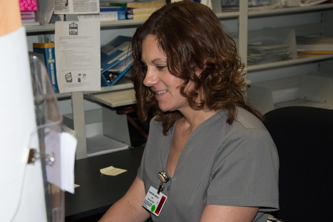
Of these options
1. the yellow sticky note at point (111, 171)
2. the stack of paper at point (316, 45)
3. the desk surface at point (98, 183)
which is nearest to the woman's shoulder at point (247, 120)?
the desk surface at point (98, 183)

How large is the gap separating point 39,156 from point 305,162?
100 cm

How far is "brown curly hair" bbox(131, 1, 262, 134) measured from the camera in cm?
108

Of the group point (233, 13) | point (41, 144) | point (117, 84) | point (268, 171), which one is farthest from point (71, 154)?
point (233, 13)

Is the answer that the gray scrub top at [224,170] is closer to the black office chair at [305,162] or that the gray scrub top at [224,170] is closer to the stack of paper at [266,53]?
the black office chair at [305,162]

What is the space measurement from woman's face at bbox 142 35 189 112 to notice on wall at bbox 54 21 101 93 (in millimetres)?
629

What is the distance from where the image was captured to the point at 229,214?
976 millimetres

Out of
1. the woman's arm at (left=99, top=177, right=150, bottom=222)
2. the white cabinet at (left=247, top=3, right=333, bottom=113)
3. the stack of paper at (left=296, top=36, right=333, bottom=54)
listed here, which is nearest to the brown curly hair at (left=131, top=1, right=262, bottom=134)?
the woman's arm at (left=99, top=177, right=150, bottom=222)

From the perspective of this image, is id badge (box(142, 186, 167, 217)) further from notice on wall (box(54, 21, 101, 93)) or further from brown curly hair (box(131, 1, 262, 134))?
notice on wall (box(54, 21, 101, 93))

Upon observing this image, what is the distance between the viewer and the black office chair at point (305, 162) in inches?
43.4

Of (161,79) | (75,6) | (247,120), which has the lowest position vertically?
(247,120)

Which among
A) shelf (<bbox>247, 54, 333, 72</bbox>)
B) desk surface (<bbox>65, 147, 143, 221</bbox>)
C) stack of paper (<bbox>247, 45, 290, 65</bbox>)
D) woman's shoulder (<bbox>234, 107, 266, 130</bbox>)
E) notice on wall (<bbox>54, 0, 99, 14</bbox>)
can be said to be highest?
notice on wall (<bbox>54, 0, 99, 14</bbox>)

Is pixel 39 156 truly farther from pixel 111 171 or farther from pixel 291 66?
pixel 291 66

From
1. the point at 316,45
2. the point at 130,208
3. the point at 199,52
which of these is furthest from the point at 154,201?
the point at 316,45

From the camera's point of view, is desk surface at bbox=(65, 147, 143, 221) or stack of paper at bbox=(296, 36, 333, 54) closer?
desk surface at bbox=(65, 147, 143, 221)
